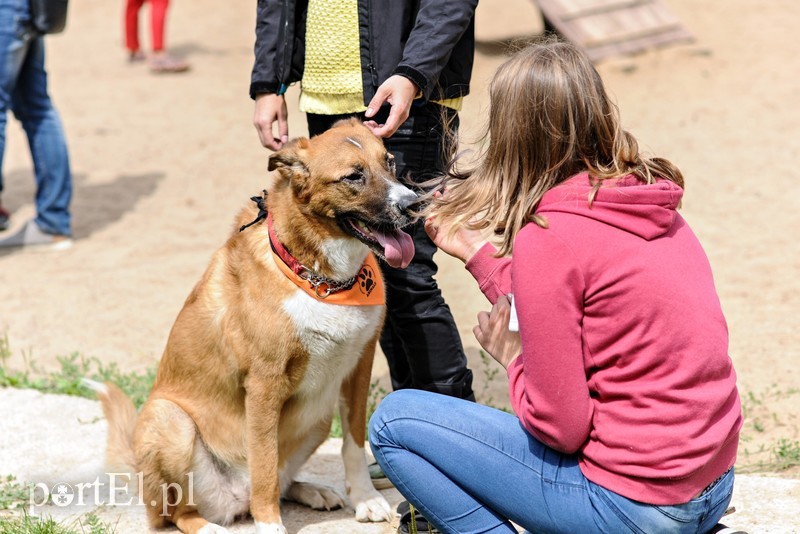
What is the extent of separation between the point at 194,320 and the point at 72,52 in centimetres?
936

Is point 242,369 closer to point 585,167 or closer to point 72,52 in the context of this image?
point 585,167

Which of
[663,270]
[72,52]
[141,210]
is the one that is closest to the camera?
[663,270]

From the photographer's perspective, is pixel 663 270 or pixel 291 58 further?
pixel 291 58

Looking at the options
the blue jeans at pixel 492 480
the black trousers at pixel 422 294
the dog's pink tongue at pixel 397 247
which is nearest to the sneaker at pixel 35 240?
the black trousers at pixel 422 294

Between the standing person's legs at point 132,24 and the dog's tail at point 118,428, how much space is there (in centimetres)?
760

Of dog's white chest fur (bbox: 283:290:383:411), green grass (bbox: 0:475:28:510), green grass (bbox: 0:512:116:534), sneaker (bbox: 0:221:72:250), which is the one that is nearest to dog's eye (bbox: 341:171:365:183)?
dog's white chest fur (bbox: 283:290:383:411)

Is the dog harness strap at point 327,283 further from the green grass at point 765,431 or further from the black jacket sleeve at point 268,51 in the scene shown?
the green grass at point 765,431

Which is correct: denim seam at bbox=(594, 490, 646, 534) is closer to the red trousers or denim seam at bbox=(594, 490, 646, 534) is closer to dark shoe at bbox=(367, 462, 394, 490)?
dark shoe at bbox=(367, 462, 394, 490)

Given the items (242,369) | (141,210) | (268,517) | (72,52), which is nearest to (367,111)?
(242,369)

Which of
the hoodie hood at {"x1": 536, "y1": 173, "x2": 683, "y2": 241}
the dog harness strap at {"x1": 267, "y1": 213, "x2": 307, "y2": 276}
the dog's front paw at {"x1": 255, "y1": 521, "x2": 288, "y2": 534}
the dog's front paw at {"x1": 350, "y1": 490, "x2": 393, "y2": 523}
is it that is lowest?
the dog's front paw at {"x1": 350, "y1": 490, "x2": 393, "y2": 523}

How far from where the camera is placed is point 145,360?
4.70 m

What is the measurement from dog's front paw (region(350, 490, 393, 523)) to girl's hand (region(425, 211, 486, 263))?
108 centimetres

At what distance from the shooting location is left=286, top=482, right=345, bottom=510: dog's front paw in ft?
10.9

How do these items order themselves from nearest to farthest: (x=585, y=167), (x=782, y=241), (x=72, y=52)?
(x=585, y=167) → (x=782, y=241) → (x=72, y=52)
